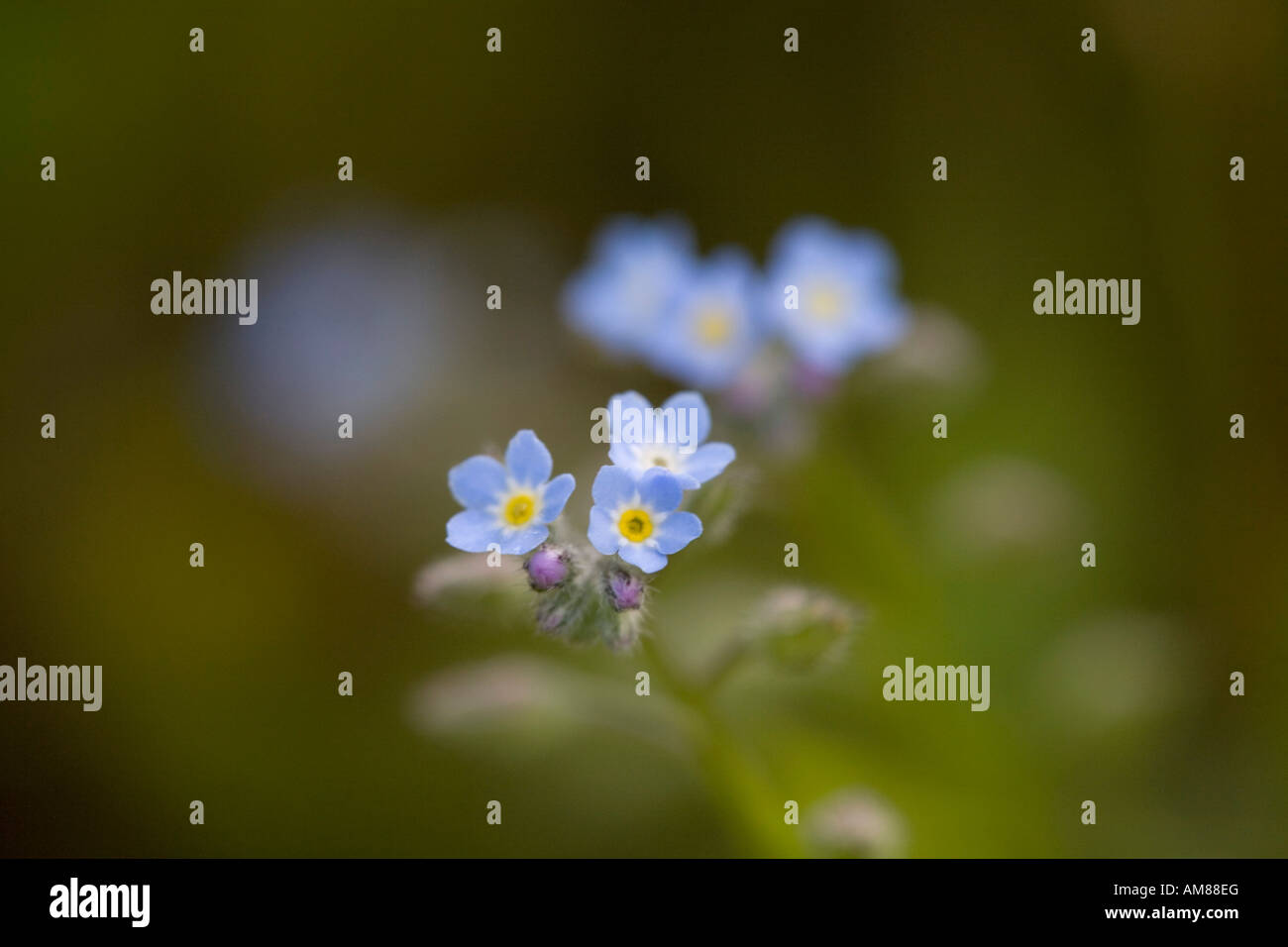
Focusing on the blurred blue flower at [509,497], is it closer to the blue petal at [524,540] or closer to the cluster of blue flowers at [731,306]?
the blue petal at [524,540]

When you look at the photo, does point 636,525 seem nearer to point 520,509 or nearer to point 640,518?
point 640,518

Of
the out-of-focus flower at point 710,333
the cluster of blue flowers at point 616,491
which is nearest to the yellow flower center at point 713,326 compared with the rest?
the out-of-focus flower at point 710,333

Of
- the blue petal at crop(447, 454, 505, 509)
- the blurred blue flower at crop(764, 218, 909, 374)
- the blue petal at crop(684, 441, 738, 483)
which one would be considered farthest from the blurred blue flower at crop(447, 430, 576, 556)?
the blurred blue flower at crop(764, 218, 909, 374)

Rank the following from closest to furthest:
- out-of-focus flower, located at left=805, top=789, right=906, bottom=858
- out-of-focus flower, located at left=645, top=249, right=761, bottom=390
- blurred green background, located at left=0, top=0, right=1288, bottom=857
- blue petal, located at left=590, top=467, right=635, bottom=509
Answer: blue petal, located at left=590, top=467, right=635, bottom=509 → out-of-focus flower, located at left=805, top=789, right=906, bottom=858 → out-of-focus flower, located at left=645, top=249, right=761, bottom=390 → blurred green background, located at left=0, top=0, right=1288, bottom=857

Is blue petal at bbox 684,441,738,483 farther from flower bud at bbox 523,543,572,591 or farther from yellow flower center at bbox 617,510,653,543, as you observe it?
flower bud at bbox 523,543,572,591

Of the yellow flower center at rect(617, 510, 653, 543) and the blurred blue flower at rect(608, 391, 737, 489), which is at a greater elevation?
the blurred blue flower at rect(608, 391, 737, 489)
